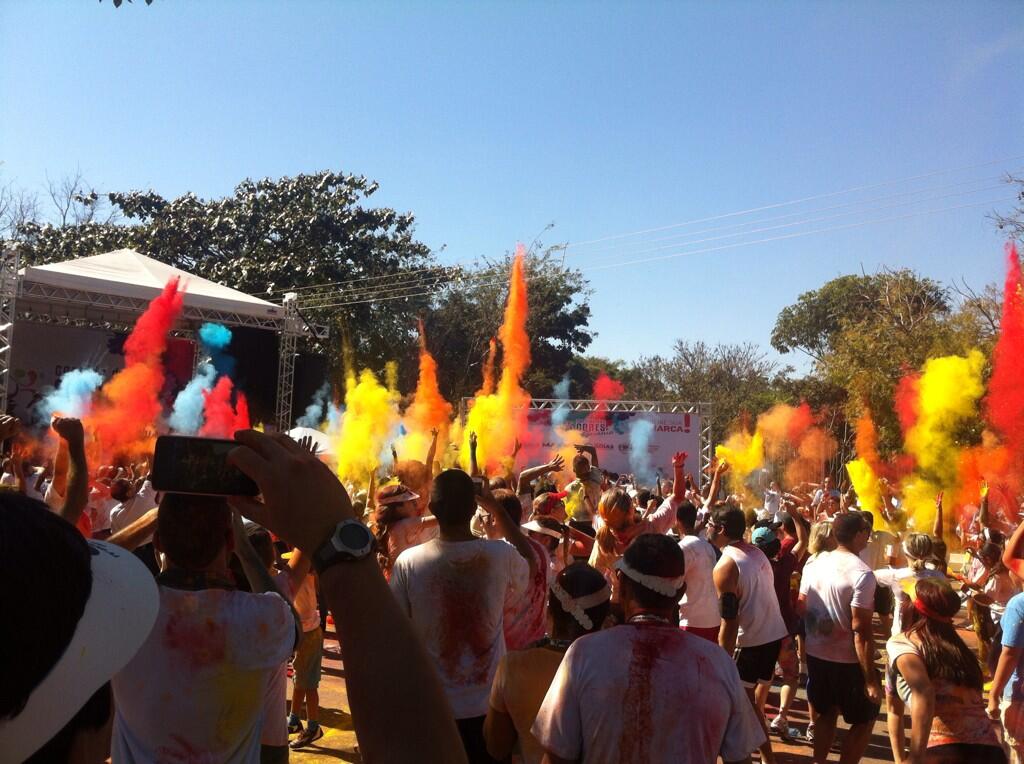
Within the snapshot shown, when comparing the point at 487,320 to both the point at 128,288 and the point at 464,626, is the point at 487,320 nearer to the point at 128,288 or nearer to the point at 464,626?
the point at 128,288

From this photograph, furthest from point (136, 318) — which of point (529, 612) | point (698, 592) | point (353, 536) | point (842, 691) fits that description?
point (353, 536)

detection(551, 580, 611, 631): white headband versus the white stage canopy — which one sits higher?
the white stage canopy

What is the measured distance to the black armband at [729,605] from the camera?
19.7ft

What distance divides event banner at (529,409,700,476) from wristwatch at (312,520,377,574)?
2179 centimetres

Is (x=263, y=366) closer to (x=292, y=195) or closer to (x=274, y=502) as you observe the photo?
(x=292, y=195)

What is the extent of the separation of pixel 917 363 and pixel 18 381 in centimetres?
2771

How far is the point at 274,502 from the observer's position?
133 cm

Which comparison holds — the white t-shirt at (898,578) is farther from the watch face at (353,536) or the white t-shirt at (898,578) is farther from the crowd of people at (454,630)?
the watch face at (353,536)

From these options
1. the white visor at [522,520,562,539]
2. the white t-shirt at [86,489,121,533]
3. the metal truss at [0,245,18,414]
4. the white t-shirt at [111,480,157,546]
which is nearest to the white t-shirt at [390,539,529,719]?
the white visor at [522,520,562,539]

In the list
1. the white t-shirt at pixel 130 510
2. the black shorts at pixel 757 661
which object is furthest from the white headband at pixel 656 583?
the white t-shirt at pixel 130 510

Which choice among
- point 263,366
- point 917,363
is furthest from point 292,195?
point 917,363

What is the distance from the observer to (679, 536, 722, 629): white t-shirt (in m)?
6.37

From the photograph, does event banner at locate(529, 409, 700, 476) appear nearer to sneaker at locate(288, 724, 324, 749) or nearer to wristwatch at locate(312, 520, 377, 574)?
sneaker at locate(288, 724, 324, 749)

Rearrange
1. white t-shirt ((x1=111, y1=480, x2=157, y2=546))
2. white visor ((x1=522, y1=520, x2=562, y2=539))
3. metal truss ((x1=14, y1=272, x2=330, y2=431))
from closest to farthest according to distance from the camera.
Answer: white visor ((x1=522, y1=520, x2=562, y2=539)) → white t-shirt ((x1=111, y1=480, x2=157, y2=546)) → metal truss ((x1=14, y1=272, x2=330, y2=431))
